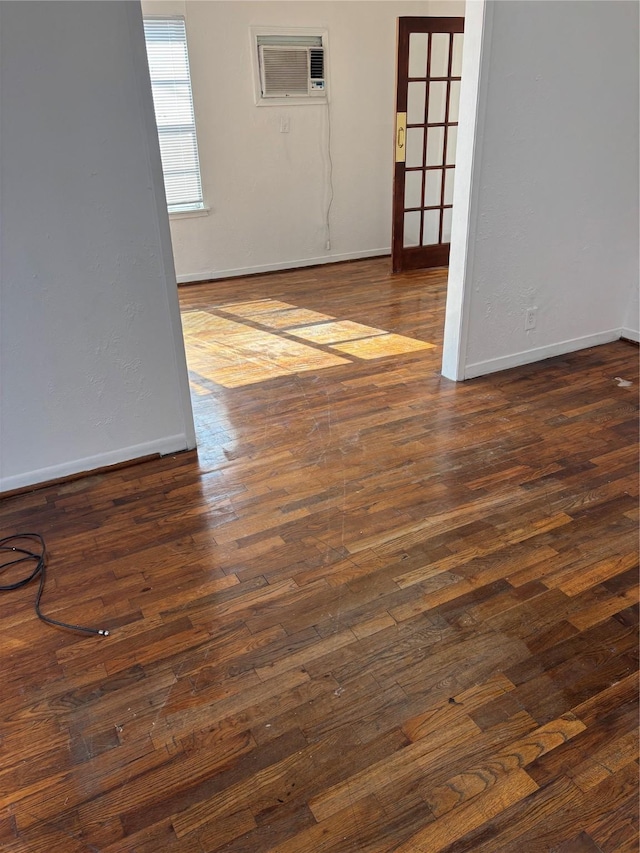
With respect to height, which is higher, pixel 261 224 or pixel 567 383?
pixel 261 224

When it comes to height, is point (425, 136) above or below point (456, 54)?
below

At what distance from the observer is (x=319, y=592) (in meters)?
1.99

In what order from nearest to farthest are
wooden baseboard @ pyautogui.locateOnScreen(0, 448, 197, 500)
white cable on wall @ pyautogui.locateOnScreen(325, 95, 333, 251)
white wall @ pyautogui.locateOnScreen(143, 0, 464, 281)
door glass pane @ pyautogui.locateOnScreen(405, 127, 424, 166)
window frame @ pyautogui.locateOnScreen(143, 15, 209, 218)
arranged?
1. wooden baseboard @ pyautogui.locateOnScreen(0, 448, 197, 500)
2. window frame @ pyautogui.locateOnScreen(143, 15, 209, 218)
3. white wall @ pyautogui.locateOnScreen(143, 0, 464, 281)
4. door glass pane @ pyautogui.locateOnScreen(405, 127, 424, 166)
5. white cable on wall @ pyautogui.locateOnScreen(325, 95, 333, 251)

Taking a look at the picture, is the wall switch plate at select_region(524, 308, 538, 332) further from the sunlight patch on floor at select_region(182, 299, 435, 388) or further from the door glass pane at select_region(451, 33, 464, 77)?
the door glass pane at select_region(451, 33, 464, 77)

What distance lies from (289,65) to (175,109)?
1073 millimetres

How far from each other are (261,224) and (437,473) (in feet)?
12.9

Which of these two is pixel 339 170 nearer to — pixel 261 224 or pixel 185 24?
pixel 261 224

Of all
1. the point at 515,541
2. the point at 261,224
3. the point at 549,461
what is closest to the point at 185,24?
the point at 261,224

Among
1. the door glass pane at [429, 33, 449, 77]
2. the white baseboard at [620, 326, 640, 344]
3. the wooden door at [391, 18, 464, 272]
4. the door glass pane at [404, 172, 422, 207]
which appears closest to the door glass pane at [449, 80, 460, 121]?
the wooden door at [391, 18, 464, 272]

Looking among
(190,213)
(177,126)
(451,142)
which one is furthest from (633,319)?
(177,126)

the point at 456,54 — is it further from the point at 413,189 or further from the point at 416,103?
the point at 413,189

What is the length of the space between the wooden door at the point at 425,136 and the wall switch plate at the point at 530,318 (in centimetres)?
226

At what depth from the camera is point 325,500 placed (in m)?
Answer: 2.46

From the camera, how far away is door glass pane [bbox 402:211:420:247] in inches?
237
